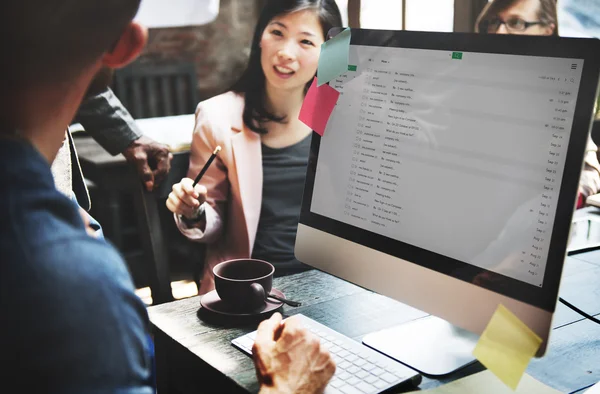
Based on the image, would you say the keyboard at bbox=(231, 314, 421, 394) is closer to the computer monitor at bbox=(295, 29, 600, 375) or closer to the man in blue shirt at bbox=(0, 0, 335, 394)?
the computer monitor at bbox=(295, 29, 600, 375)

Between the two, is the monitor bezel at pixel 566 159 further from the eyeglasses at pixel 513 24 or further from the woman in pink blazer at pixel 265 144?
the eyeglasses at pixel 513 24

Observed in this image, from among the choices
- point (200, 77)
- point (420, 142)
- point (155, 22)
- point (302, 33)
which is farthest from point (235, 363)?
point (200, 77)

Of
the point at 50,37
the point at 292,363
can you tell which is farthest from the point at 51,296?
the point at 292,363

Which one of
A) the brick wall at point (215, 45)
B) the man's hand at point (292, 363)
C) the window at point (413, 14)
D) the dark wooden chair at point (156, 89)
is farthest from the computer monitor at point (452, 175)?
the brick wall at point (215, 45)

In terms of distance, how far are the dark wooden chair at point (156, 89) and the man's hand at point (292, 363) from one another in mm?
2917

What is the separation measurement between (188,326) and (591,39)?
0.71 metres

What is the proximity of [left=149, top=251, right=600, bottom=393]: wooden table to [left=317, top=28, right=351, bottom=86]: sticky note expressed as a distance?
0.39 m

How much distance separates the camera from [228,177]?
5.76 ft

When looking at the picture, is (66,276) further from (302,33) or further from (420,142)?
(302,33)

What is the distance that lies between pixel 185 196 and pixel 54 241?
0.92 m

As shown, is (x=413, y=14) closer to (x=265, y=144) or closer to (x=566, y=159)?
(x=265, y=144)

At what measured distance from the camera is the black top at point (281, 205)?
1.73 m

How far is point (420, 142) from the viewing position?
898 mm

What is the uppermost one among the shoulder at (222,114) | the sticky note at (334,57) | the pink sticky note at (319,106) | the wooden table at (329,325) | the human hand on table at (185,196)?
the sticky note at (334,57)
